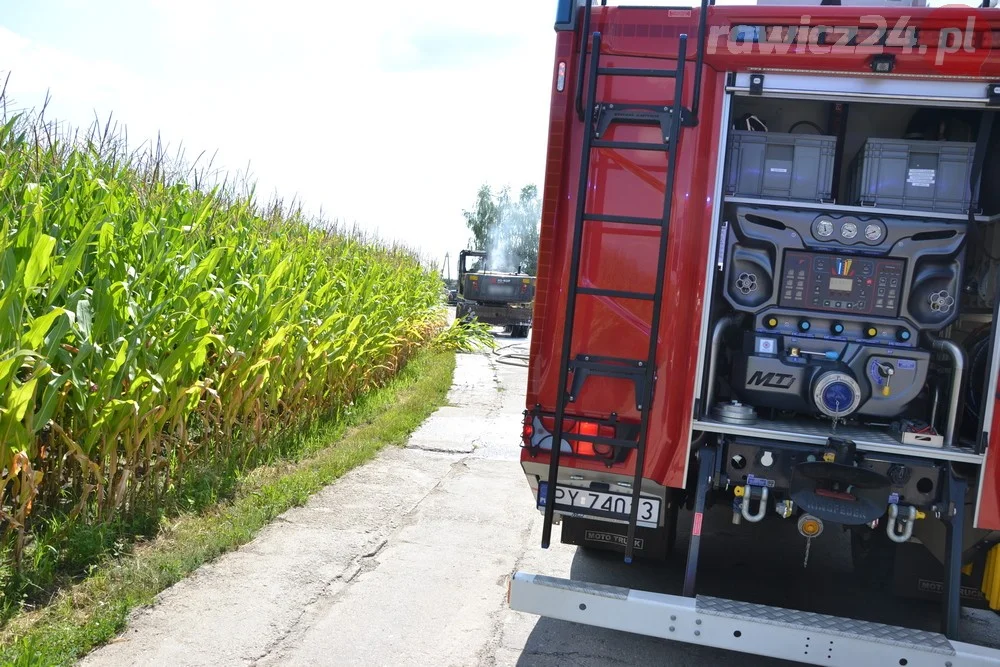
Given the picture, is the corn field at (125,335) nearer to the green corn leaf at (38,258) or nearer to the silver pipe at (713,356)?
the green corn leaf at (38,258)

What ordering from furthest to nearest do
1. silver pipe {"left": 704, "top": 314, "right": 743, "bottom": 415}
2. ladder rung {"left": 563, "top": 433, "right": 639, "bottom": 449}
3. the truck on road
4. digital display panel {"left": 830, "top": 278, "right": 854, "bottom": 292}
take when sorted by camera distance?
the truck on road, digital display panel {"left": 830, "top": 278, "right": 854, "bottom": 292}, silver pipe {"left": 704, "top": 314, "right": 743, "bottom": 415}, ladder rung {"left": 563, "top": 433, "right": 639, "bottom": 449}

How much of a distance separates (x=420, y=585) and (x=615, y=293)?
205cm

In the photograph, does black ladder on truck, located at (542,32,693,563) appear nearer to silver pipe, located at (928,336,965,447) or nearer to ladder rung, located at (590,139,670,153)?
ladder rung, located at (590,139,670,153)

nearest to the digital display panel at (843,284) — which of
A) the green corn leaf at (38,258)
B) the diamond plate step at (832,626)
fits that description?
the diamond plate step at (832,626)

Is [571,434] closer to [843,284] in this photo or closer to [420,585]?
[420,585]

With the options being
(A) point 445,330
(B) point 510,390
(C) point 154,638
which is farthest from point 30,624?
(A) point 445,330

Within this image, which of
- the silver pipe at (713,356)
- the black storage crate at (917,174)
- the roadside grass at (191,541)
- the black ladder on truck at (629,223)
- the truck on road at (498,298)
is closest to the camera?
the roadside grass at (191,541)

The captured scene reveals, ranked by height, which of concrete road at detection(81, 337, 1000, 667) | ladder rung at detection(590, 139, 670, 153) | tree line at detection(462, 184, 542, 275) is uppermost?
tree line at detection(462, 184, 542, 275)

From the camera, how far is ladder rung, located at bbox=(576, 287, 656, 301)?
13.1 feet

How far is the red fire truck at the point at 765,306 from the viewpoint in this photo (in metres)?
3.78

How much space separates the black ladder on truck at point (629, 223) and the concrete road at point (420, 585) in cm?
75

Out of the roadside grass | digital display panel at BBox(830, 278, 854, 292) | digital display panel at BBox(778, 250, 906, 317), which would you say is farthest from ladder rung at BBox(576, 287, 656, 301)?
the roadside grass

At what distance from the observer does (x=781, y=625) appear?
11.6 feet

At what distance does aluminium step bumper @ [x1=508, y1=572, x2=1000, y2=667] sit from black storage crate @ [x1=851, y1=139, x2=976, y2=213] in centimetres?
218
